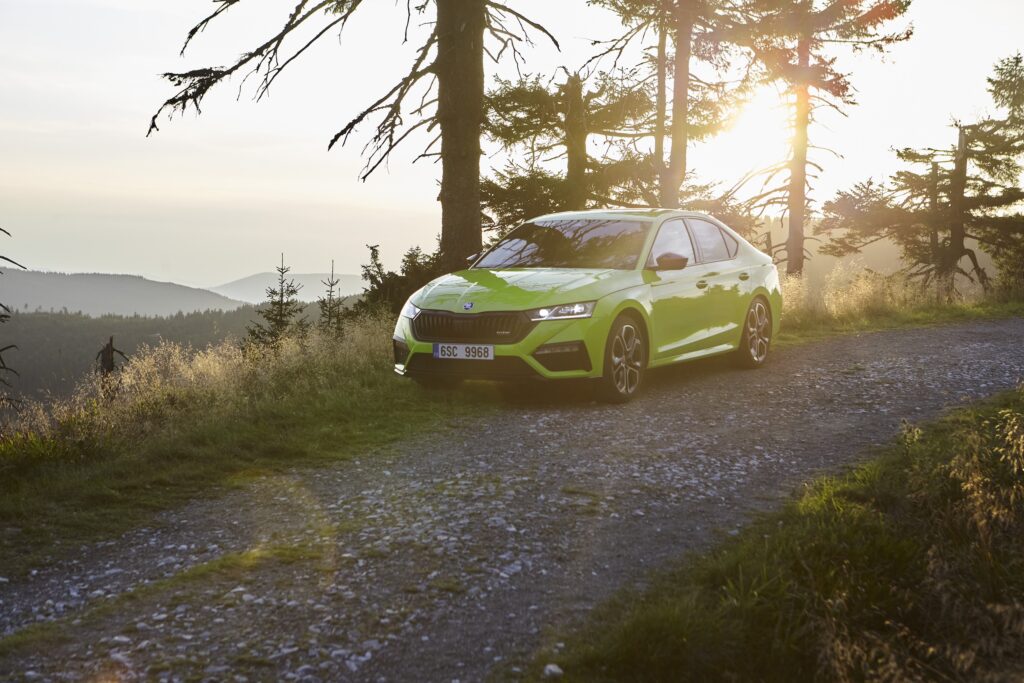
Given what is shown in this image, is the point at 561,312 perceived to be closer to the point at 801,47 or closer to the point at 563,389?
the point at 563,389

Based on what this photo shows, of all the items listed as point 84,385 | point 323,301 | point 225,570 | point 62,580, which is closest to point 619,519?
point 225,570

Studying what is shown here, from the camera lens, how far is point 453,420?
320 inches

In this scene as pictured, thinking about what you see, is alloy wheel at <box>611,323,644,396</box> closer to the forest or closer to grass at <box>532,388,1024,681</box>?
the forest

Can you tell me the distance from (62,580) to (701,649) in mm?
3030

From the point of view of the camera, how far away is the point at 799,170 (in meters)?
26.4

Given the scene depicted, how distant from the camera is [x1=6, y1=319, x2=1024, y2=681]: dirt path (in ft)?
11.5

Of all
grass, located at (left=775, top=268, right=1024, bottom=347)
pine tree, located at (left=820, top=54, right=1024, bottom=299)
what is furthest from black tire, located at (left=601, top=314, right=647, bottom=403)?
pine tree, located at (left=820, top=54, right=1024, bottom=299)

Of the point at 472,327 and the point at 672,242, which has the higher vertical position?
the point at 672,242

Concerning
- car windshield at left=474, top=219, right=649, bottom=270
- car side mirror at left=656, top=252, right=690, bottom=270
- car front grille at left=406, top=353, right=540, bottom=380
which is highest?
car windshield at left=474, top=219, right=649, bottom=270

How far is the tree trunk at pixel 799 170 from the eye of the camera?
25300mm

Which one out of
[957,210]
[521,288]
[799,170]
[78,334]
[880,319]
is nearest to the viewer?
[521,288]

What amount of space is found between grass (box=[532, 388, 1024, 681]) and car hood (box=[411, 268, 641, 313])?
Answer: 3.67 meters

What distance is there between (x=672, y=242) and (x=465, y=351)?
2834 millimetres

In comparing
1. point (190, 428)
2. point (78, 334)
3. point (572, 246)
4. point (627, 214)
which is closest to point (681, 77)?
point (627, 214)
